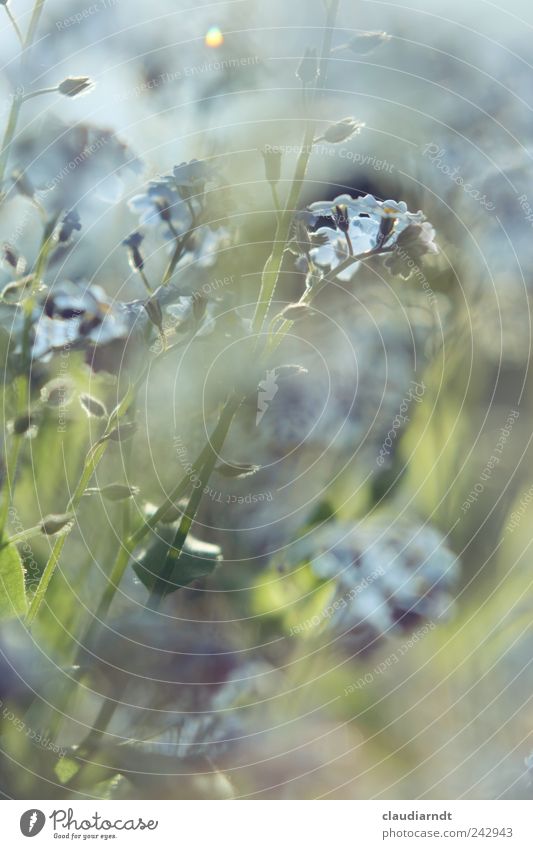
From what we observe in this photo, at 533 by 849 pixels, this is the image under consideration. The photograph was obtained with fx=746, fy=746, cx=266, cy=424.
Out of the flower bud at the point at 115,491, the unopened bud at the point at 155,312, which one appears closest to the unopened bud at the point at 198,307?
the unopened bud at the point at 155,312

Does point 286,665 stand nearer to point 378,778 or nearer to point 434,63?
point 378,778

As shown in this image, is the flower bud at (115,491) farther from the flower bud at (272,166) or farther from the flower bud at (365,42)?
the flower bud at (365,42)

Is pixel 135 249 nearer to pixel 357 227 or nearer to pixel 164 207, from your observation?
pixel 164 207

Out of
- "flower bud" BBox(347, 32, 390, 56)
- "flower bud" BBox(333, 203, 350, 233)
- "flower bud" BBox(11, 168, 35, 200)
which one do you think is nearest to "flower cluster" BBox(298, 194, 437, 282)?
"flower bud" BBox(333, 203, 350, 233)

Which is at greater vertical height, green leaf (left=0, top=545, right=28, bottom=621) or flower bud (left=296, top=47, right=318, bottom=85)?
flower bud (left=296, top=47, right=318, bottom=85)

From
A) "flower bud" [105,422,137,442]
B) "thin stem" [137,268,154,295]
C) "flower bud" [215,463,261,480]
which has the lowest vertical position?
"flower bud" [215,463,261,480]

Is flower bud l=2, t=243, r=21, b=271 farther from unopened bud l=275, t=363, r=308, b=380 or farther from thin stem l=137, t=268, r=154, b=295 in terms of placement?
unopened bud l=275, t=363, r=308, b=380
